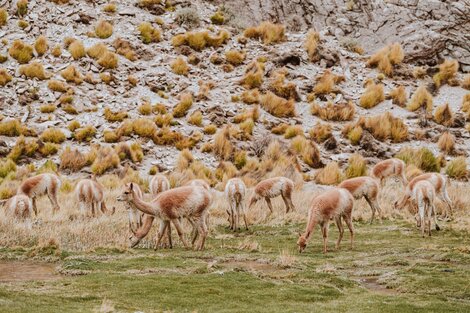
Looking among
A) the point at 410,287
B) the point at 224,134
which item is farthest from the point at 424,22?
the point at 410,287

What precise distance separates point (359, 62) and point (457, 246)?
79.8 feet

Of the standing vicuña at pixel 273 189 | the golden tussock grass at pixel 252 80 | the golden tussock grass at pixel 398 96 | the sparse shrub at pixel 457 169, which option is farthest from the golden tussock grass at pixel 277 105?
Answer: the standing vicuña at pixel 273 189

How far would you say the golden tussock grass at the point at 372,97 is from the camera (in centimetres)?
3198

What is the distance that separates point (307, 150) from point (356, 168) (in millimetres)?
2684

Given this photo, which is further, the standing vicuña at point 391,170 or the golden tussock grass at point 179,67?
the golden tussock grass at point 179,67

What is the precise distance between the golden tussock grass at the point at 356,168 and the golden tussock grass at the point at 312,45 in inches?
421

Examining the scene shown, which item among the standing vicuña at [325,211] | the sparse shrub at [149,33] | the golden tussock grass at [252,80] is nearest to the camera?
the standing vicuña at [325,211]

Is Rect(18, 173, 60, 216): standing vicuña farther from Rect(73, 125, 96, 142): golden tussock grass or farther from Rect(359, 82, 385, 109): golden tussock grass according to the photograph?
Rect(359, 82, 385, 109): golden tussock grass

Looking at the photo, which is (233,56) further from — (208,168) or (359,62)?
(208,168)

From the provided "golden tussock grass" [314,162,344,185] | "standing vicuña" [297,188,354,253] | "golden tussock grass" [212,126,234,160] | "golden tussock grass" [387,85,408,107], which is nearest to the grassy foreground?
"standing vicuña" [297,188,354,253]

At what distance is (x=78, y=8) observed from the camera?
117ft

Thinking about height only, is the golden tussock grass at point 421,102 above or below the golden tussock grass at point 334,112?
above

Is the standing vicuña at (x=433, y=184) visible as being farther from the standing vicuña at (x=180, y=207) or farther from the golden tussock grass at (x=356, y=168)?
the golden tussock grass at (x=356, y=168)

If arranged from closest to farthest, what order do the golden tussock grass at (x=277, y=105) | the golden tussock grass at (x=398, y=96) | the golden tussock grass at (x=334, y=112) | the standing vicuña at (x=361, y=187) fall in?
1. the standing vicuña at (x=361, y=187)
2. the golden tussock grass at (x=277, y=105)
3. the golden tussock grass at (x=334, y=112)
4. the golden tussock grass at (x=398, y=96)
